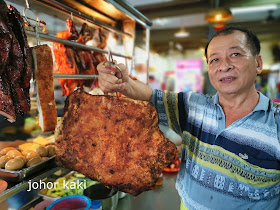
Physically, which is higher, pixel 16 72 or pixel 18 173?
pixel 16 72

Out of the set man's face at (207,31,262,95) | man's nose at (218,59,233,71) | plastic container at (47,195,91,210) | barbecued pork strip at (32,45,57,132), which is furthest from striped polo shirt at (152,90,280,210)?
barbecued pork strip at (32,45,57,132)

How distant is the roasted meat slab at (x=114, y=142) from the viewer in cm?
115

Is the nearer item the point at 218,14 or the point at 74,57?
the point at 74,57

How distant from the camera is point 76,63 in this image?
2299 mm

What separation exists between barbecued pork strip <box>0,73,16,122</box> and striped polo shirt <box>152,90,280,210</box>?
1.43 meters

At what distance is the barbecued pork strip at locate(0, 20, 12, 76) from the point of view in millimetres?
1110

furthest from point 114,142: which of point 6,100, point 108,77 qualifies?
point 6,100

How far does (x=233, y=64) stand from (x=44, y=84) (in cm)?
144

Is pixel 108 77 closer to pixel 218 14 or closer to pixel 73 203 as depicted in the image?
pixel 73 203

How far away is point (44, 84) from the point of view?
4.68 feet

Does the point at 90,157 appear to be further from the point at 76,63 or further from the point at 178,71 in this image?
the point at 178,71

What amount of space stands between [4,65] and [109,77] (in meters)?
0.60

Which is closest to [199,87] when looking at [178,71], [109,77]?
[178,71]

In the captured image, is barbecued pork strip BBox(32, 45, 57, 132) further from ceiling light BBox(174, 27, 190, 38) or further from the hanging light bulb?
ceiling light BBox(174, 27, 190, 38)
